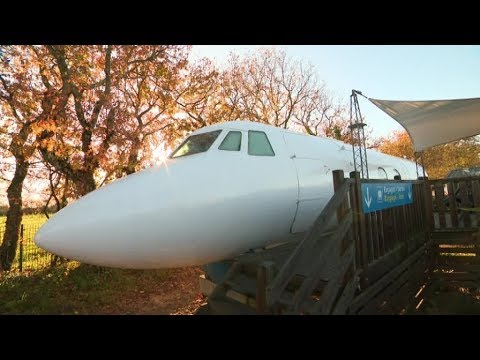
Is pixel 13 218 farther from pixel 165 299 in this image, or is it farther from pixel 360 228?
pixel 360 228

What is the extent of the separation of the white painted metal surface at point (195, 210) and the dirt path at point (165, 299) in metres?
4.37

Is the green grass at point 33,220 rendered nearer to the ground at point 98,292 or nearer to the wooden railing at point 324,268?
the ground at point 98,292

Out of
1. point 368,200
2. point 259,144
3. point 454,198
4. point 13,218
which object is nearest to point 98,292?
point 259,144

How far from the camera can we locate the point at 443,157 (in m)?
43.8

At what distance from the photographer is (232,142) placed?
17.6 feet

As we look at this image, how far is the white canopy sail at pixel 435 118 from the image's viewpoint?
29.0 ft

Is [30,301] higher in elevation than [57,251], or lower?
lower

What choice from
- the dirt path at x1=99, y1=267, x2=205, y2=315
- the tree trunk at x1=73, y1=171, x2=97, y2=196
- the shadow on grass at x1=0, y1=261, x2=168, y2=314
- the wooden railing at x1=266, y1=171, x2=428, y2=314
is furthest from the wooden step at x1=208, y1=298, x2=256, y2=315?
the tree trunk at x1=73, y1=171, x2=97, y2=196

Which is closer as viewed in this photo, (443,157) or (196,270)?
(196,270)

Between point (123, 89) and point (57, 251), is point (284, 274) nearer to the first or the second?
point (57, 251)

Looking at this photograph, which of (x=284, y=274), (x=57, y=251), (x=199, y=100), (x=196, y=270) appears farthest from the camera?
(x=199, y=100)

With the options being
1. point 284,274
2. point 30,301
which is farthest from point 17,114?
point 284,274

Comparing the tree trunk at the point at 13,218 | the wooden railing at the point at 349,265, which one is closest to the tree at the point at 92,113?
the tree trunk at the point at 13,218

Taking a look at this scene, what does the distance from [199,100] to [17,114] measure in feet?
27.0
